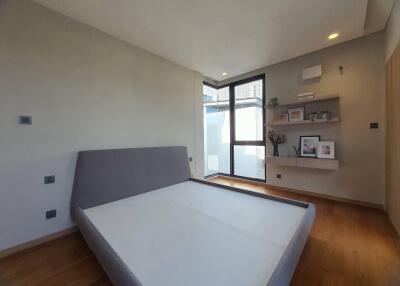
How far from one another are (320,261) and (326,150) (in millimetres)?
2104

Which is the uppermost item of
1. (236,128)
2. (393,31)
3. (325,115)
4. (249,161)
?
(393,31)

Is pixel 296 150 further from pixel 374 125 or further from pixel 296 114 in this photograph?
pixel 374 125

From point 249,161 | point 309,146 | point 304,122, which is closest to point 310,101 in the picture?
point 304,122

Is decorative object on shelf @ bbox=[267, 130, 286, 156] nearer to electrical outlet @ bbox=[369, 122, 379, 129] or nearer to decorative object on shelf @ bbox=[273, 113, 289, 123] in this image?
decorative object on shelf @ bbox=[273, 113, 289, 123]

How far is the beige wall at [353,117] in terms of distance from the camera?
2658mm

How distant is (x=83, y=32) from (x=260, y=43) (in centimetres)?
265

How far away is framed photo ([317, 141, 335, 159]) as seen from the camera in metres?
2.99

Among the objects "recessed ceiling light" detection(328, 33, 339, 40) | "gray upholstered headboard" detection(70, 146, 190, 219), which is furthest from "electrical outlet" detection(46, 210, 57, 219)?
"recessed ceiling light" detection(328, 33, 339, 40)

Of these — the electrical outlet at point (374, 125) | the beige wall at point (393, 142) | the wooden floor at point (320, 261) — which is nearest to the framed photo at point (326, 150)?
the electrical outlet at point (374, 125)

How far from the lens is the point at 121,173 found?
243cm

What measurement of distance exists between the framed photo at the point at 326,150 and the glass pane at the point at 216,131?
2195 mm

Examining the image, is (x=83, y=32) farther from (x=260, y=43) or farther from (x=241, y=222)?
(x=241, y=222)

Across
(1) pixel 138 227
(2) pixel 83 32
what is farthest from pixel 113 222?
(2) pixel 83 32

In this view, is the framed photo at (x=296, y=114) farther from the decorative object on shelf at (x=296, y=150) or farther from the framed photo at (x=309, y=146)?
the decorative object on shelf at (x=296, y=150)
